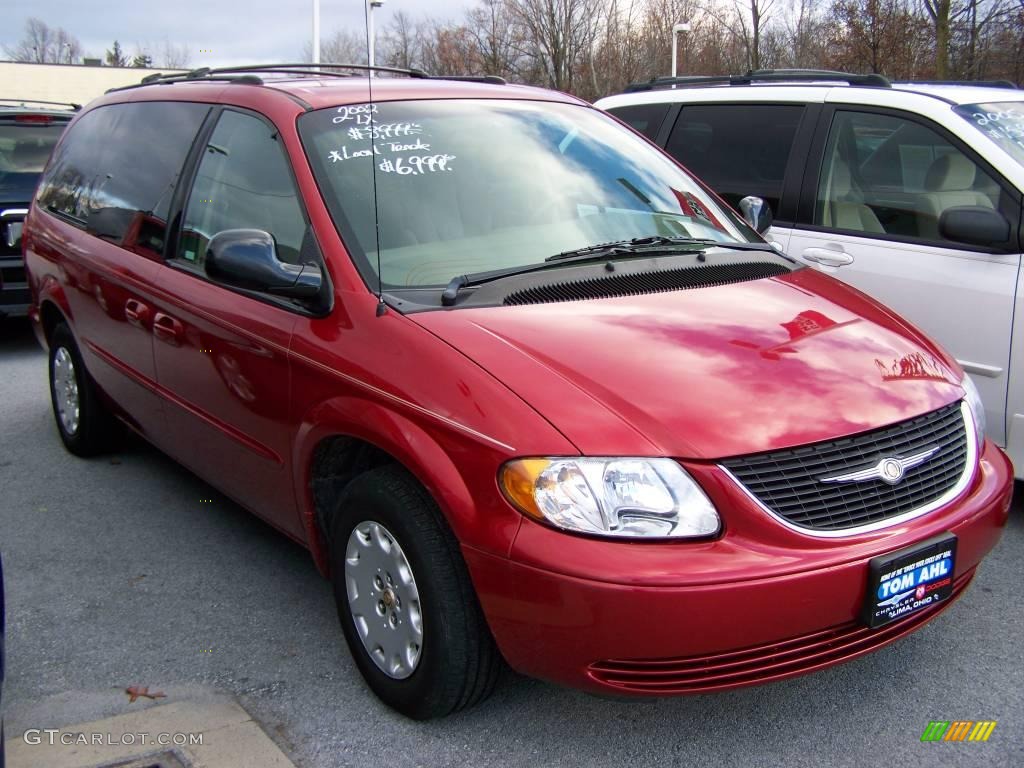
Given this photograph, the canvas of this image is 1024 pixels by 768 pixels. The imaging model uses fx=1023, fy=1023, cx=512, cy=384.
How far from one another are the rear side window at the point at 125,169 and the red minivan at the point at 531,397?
1.3 inches

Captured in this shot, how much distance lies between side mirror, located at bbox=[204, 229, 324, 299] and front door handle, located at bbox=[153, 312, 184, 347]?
708 mm

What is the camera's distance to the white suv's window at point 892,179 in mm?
4473

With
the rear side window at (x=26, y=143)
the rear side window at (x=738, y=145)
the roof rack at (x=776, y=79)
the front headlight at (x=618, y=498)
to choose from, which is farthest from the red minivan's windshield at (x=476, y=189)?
the rear side window at (x=26, y=143)

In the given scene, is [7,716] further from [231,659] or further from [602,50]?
[602,50]

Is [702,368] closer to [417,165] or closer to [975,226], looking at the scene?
[417,165]

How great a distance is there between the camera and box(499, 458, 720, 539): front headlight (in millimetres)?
2354

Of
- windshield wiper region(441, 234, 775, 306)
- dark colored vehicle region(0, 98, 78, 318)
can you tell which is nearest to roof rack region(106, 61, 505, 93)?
windshield wiper region(441, 234, 775, 306)

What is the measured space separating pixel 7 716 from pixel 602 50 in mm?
46827

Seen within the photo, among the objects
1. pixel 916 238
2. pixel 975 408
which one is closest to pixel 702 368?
pixel 975 408

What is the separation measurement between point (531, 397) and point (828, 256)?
2.75 meters

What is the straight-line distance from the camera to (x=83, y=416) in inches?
202

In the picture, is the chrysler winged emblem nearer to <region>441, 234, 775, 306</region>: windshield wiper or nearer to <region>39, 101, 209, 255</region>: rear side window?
<region>441, 234, 775, 306</region>: windshield wiper

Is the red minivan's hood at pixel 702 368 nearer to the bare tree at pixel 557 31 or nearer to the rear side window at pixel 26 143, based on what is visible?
the rear side window at pixel 26 143

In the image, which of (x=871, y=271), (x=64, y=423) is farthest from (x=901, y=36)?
(x=64, y=423)
